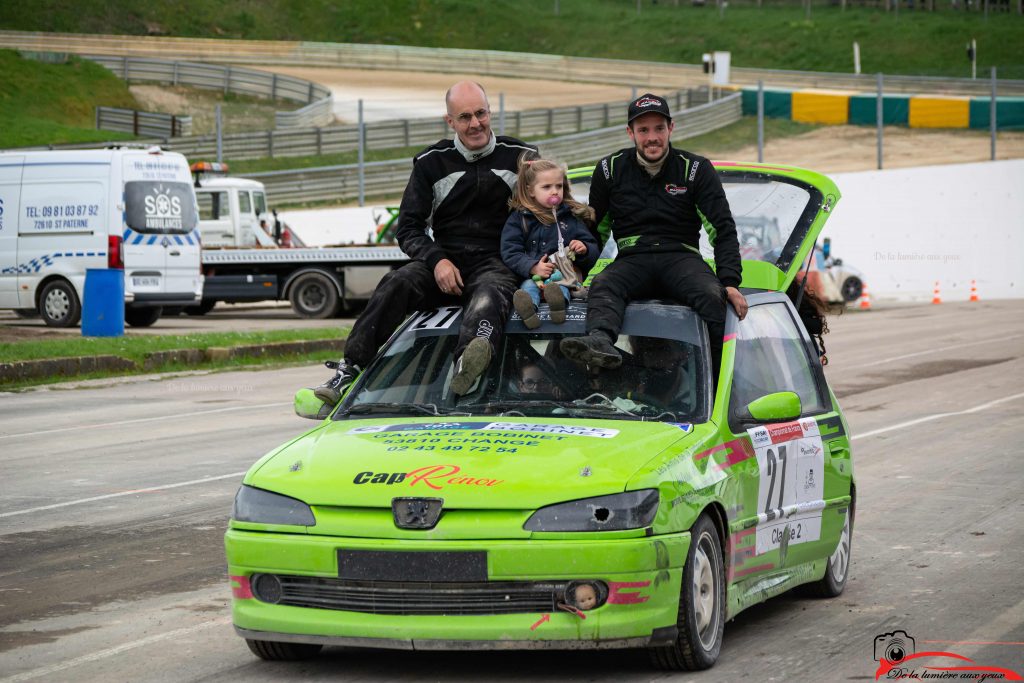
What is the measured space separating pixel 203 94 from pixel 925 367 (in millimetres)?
46255

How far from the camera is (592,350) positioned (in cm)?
643

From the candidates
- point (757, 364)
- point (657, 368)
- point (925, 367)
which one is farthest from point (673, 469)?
point (925, 367)

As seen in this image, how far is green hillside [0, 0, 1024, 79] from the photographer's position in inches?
3027

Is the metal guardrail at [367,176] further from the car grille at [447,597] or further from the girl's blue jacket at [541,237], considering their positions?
the car grille at [447,597]

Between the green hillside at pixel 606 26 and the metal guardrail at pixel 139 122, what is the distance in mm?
20389

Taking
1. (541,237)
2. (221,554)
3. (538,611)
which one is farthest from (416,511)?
(221,554)

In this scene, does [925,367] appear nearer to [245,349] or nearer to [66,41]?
[245,349]

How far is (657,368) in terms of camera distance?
21.7ft

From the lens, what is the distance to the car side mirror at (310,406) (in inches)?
278

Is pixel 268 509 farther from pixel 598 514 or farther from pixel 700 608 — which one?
pixel 700 608

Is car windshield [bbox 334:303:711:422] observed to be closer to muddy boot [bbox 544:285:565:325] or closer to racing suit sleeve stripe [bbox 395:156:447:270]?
muddy boot [bbox 544:285:565:325]

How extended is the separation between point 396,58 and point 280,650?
73.9 metres

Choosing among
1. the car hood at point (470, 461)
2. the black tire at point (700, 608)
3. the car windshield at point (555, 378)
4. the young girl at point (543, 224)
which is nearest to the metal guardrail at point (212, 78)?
the young girl at point (543, 224)

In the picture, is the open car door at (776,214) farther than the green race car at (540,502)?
Yes
